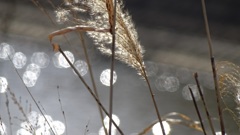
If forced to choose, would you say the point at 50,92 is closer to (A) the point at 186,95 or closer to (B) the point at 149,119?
(B) the point at 149,119

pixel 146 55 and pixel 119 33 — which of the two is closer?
pixel 119 33

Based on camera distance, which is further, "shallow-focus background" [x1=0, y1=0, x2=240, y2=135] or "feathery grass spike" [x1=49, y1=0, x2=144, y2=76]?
"shallow-focus background" [x1=0, y1=0, x2=240, y2=135]

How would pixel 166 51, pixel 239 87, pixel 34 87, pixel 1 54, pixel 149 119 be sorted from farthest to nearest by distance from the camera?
pixel 166 51, pixel 1 54, pixel 34 87, pixel 149 119, pixel 239 87

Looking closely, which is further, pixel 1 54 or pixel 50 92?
pixel 1 54

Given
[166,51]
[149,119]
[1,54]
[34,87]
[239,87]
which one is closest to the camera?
[239,87]

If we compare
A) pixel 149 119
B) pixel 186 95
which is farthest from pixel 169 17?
pixel 149 119

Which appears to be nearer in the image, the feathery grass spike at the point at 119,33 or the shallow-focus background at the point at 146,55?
the feathery grass spike at the point at 119,33

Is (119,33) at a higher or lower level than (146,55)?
higher

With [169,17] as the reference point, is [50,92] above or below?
below
